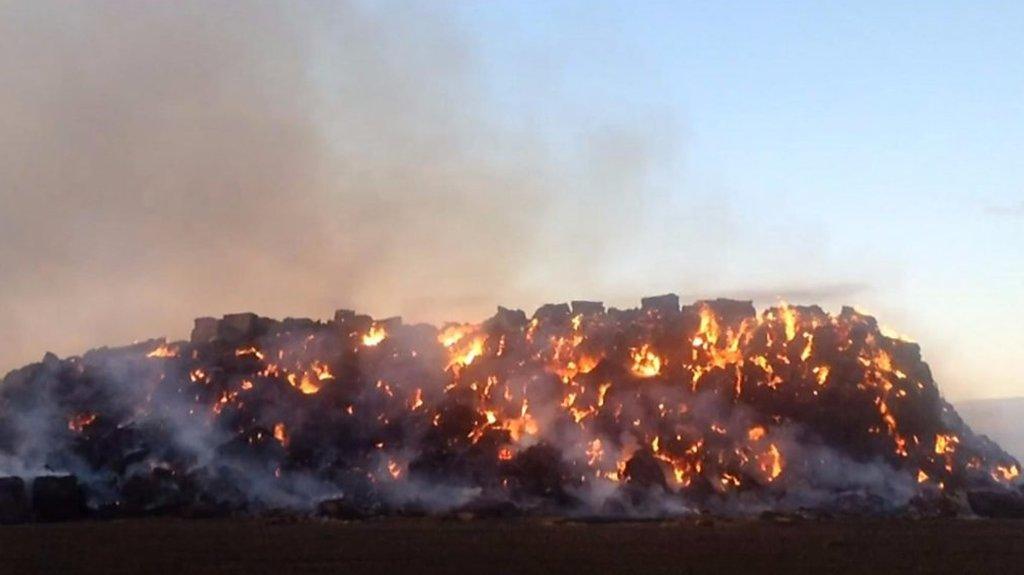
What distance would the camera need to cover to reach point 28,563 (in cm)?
4753

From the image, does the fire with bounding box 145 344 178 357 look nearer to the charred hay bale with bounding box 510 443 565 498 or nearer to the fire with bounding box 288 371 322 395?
the fire with bounding box 288 371 322 395

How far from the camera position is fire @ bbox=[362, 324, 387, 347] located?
89250 millimetres

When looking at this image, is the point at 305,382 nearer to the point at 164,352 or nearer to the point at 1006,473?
the point at 164,352

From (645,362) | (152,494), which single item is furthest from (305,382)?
(645,362)

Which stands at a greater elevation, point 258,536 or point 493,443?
point 493,443

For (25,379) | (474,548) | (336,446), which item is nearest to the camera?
(474,548)

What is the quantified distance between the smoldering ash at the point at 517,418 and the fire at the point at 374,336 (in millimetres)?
110

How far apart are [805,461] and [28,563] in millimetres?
46841

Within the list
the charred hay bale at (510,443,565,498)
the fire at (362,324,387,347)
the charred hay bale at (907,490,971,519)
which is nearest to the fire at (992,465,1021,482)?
the charred hay bale at (907,490,971,519)

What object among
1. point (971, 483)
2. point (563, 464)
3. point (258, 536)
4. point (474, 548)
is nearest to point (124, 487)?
point (258, 536)

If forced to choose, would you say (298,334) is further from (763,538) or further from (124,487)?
(763,538)

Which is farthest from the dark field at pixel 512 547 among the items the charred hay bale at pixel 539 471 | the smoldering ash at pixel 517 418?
the charred hay bale at pixel 539 471

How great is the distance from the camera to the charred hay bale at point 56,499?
71.4m

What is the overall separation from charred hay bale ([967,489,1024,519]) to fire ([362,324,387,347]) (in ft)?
128
